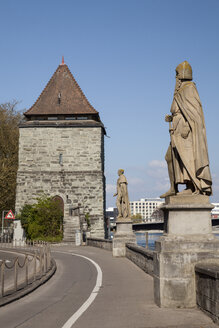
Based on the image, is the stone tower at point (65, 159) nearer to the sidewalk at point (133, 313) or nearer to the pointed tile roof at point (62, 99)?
the pointed tile roof at point (62, 99)

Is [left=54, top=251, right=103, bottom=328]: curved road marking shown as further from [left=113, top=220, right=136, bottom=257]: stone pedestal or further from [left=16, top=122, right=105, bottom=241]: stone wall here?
[left=16, top=122, right=105, bottom=241]: stone wall

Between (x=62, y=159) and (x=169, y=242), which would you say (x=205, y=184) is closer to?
(x=169, y=242)

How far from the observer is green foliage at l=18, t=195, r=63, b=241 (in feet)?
111

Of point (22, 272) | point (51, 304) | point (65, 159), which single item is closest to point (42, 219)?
point (65, 159)

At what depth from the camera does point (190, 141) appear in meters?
6.67

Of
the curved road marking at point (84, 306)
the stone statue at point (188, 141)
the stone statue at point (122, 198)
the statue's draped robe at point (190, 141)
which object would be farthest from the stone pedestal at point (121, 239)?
the statue's draped robe at point (190, 141)

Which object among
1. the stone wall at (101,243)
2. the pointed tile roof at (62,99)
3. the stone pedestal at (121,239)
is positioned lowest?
the stone wall at (101,243)

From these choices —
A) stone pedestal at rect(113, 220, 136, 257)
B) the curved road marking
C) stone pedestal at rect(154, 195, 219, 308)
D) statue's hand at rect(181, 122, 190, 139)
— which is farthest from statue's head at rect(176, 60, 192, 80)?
stone pedestal at rect(113, 220, 136, 257)

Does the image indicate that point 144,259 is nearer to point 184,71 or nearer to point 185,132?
point 185,132

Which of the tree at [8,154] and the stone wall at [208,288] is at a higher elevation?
the tree at [8,154]

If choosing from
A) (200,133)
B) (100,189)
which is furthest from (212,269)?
(100,189)

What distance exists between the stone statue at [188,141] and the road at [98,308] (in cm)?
206

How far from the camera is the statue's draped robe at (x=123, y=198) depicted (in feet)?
59.9

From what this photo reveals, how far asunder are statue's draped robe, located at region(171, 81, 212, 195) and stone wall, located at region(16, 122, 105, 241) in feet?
99.2
